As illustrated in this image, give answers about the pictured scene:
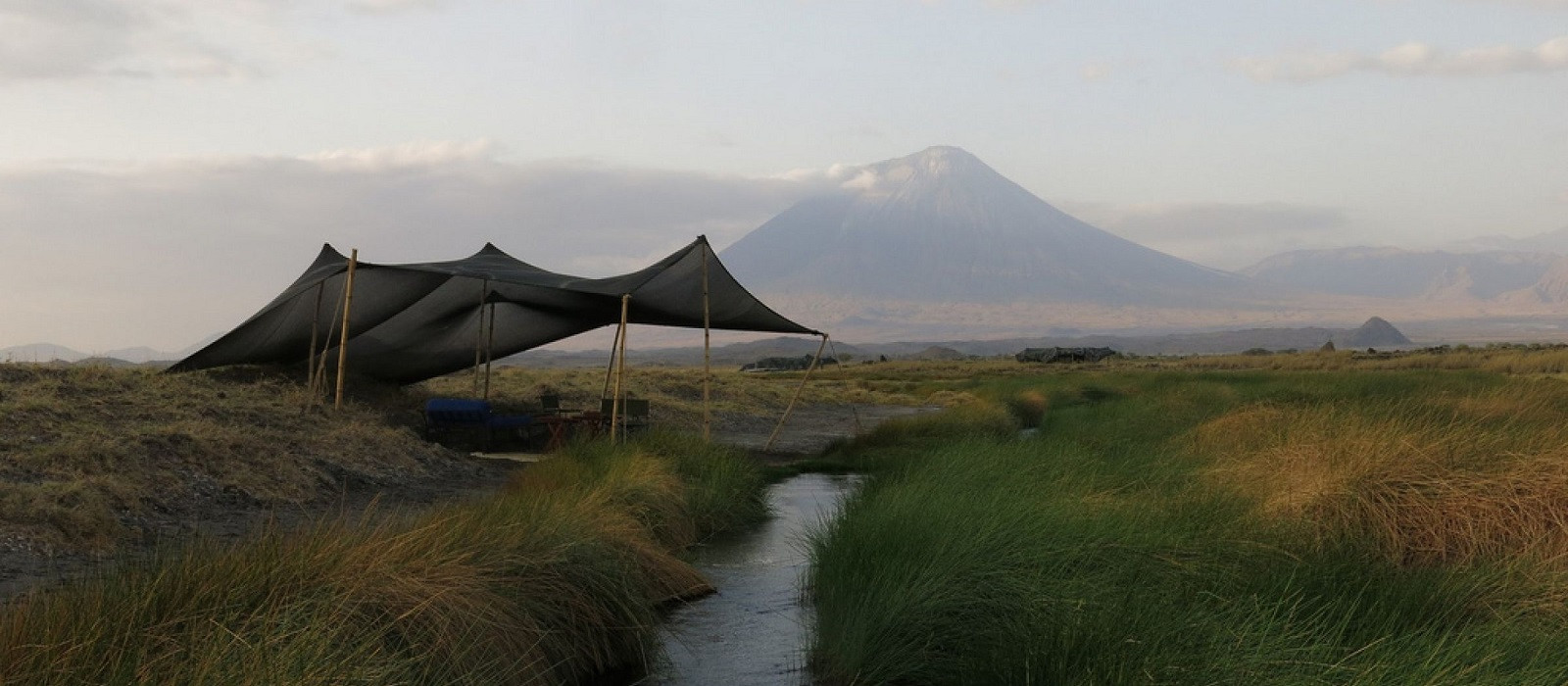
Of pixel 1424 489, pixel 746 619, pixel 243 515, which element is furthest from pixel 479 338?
pixel 1424 489

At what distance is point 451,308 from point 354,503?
8578mm

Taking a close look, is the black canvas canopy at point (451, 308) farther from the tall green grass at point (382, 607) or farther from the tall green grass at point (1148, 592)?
the tall green grass at point (382, 607)

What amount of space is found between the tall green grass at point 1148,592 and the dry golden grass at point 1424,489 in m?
0.08

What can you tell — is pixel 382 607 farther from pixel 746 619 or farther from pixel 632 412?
pixel 632 412

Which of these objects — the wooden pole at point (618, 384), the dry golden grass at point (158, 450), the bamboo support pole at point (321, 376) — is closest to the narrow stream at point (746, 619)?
the dry golden grass at point (158, 450)

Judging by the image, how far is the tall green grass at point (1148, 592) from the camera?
4.84 metres

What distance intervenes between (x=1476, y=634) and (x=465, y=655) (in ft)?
13.2

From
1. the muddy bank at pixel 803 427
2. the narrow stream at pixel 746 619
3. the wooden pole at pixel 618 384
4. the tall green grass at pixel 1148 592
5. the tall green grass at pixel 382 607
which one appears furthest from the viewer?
the muddy bank at pixel 803 427

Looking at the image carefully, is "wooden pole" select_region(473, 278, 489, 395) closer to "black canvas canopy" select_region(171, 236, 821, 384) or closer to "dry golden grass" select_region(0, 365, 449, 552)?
"black canvas canopy" select_region(171, 236, 821, 384)

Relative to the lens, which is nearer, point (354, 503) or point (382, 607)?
point (382, 607)

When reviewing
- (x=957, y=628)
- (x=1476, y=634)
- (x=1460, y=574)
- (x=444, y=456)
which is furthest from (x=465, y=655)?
(x=444, y=456)

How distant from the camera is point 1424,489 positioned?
8328 mm

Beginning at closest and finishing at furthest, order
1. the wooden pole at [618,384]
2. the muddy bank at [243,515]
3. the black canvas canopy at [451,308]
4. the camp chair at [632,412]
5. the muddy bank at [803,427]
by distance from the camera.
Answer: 1. the muddy bank at [243,515]
2. the wooden pole at [618,384]
3. the black canvas canopy at [451,308]
4. the camp chair at [632,412]
5. the muddy bank at [803,427]

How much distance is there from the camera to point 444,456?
53.9 feet
